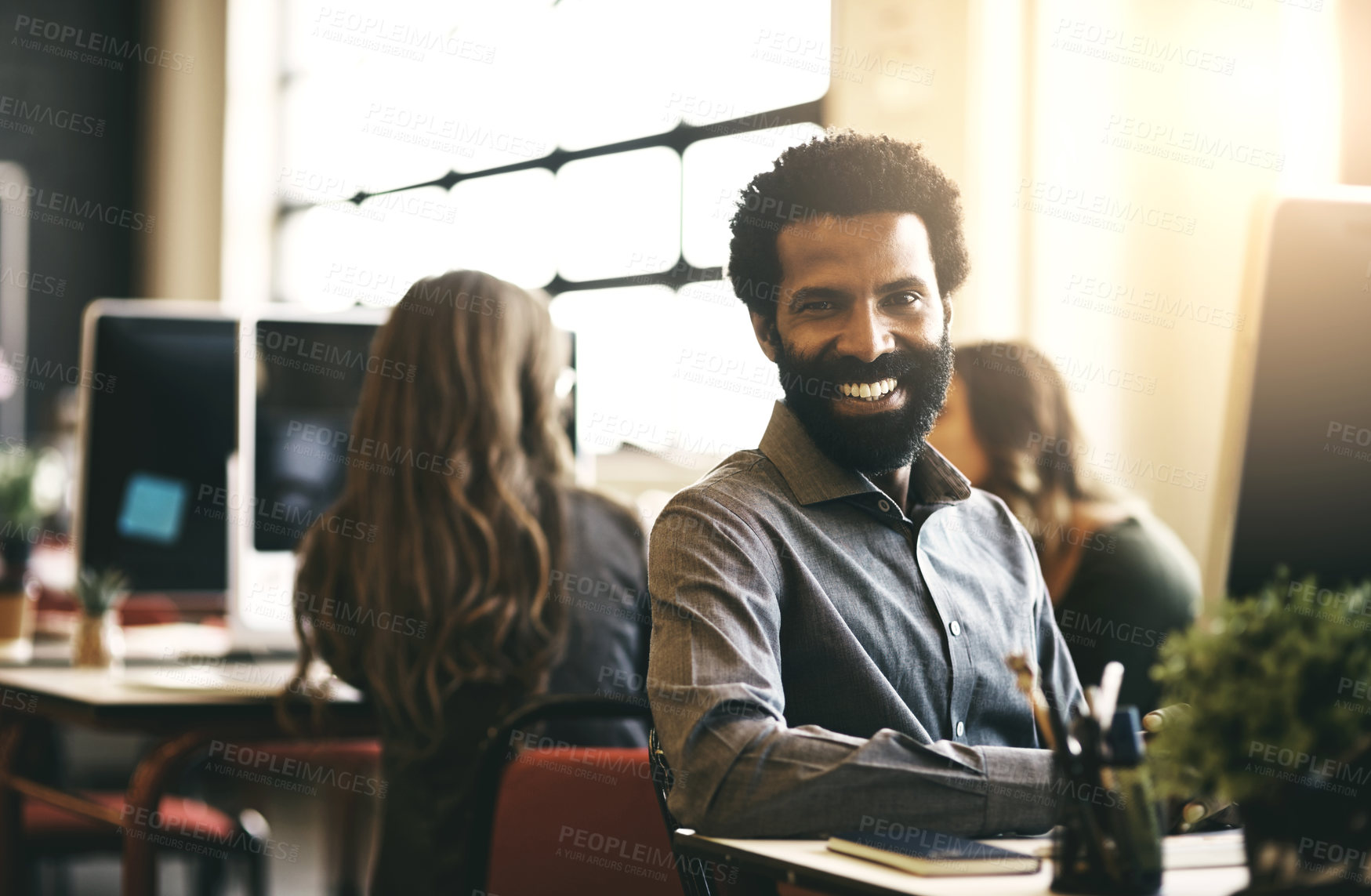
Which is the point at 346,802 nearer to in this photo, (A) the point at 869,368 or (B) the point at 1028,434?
(B) the point at 1028,434

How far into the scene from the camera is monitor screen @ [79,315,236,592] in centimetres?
260

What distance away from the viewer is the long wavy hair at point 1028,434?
8.13ft

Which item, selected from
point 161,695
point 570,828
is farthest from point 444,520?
point 570,828

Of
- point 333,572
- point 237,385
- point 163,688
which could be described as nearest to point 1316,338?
point 333,572

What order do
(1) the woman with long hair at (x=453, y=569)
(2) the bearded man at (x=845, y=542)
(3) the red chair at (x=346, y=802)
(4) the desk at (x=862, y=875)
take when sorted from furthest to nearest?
(3) the red chair at (x=346, y=802), (1) the woman with long hair at (x=453, y=569), (2) the bearded man at (x=845, y=542), (4) the desk at (x=862, y=875)

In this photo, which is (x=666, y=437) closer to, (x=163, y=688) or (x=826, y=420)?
(x=163, y=688)

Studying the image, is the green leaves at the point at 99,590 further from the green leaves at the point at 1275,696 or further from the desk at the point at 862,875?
the green leaves at the point at 1275,696

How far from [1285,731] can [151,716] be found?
1876 mm

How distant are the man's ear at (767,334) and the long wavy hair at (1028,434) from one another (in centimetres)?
114

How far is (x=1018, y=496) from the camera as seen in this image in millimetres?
2492

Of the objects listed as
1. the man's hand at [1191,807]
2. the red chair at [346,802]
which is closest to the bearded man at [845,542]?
the man's hand at [1191,807]

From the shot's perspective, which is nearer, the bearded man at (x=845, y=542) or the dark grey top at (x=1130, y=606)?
the bearded man at (x=845, y=542)

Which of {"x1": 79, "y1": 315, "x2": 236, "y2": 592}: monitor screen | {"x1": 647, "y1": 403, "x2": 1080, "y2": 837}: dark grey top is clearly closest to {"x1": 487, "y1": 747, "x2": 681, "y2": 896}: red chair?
{"x1": 647, "y1": 403, "x2": 1080, "y2": 837}: dark grey top

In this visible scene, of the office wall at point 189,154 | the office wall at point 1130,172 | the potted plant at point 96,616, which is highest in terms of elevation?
the office wall at point 189,154
